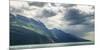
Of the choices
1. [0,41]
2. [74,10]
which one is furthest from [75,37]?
[0,41]

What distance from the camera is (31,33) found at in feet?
5.90

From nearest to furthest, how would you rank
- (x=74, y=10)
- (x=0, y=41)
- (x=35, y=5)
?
(x=0, y=41), (x=35, y=5), (x=74, y=10)

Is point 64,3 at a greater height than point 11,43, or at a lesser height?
greater

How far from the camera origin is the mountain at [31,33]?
1.74 m

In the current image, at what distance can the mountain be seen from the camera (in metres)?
1.74

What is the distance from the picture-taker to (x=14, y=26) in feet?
5.70

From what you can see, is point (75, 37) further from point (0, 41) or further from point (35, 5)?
point (0, 41)

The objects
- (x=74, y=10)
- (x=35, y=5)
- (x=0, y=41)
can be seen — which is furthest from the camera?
(x=74, y=10)

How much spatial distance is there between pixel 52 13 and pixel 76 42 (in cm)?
44
